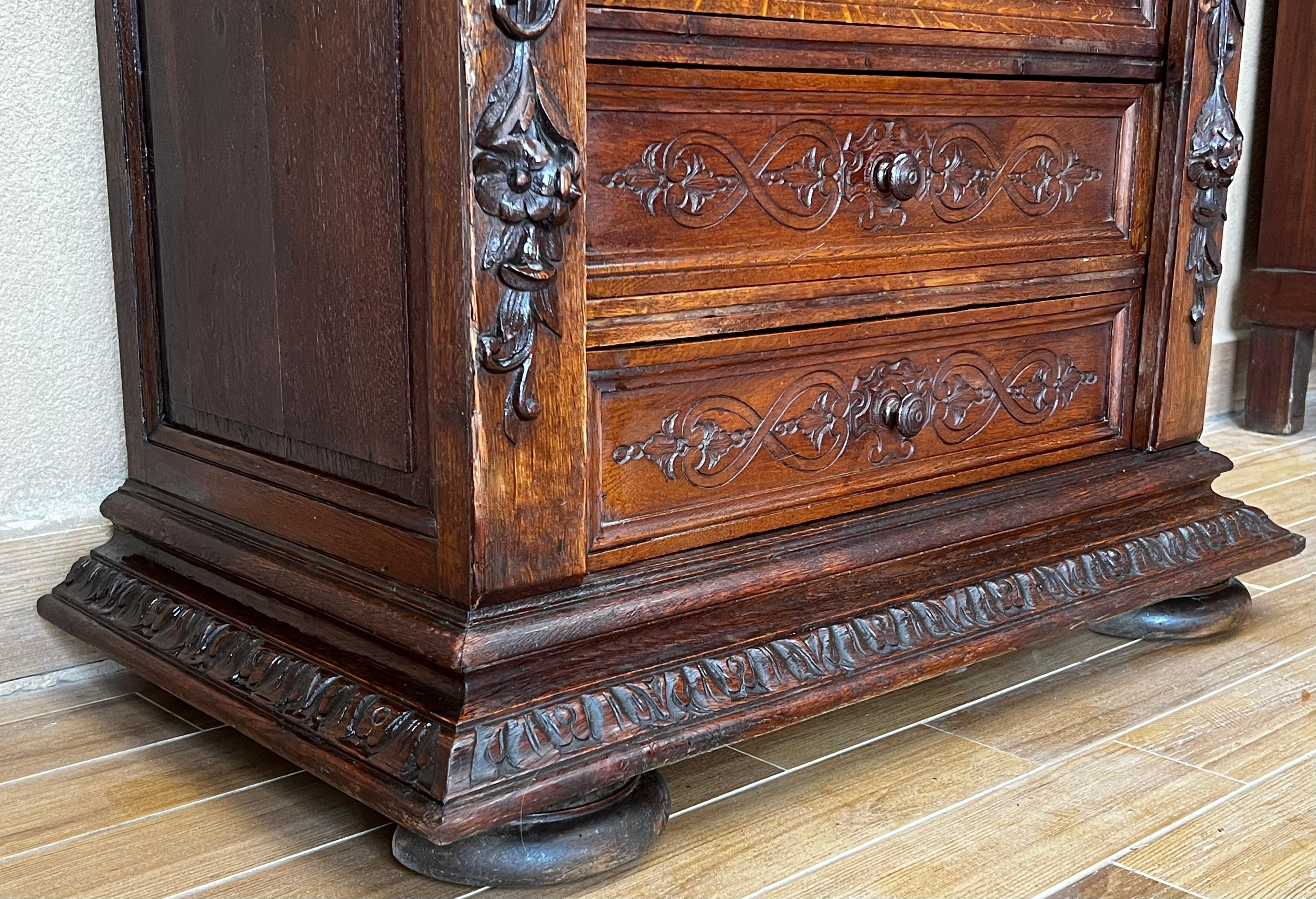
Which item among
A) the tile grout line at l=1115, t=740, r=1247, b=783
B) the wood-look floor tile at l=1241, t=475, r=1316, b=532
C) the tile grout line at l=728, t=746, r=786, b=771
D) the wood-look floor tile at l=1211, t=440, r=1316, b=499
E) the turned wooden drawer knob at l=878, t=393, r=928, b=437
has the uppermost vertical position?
the turned wooden drawer knob at l=878, t=393, r=928, b=437

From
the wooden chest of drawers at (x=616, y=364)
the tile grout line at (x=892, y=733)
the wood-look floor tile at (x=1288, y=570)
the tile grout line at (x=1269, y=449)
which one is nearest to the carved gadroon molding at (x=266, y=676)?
the wooden chest of drawers at (x=616, y=364)

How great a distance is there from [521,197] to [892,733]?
0.60 metres

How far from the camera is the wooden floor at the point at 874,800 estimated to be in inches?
35.6

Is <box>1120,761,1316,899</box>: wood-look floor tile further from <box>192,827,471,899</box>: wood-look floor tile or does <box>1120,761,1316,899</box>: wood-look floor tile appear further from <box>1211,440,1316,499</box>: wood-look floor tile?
<box>1211,440,1316,499</box>: wood-look floor tile

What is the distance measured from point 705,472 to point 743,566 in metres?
0.08

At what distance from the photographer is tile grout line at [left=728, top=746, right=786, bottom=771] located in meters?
1.08

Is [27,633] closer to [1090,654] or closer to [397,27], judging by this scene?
[397,27]

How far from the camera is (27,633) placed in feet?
4.08

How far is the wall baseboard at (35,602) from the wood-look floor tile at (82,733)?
0.08 metres

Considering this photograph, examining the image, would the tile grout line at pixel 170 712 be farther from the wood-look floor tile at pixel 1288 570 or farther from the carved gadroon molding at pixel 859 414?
the wood-look floor tile at pixel 1288 570

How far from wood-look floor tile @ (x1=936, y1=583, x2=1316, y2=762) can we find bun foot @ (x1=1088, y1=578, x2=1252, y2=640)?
0.02m

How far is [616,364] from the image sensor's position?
92 cm

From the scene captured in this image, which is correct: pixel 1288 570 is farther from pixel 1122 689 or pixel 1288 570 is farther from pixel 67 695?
pixel 67 695

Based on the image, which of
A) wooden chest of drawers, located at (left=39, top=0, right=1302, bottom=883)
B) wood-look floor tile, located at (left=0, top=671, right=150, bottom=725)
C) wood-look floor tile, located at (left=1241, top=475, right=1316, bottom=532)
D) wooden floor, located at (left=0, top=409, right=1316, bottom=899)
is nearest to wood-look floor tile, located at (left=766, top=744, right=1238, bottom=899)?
wooden floor, located at (left=0, top=409, right=1316, bottom=899)
